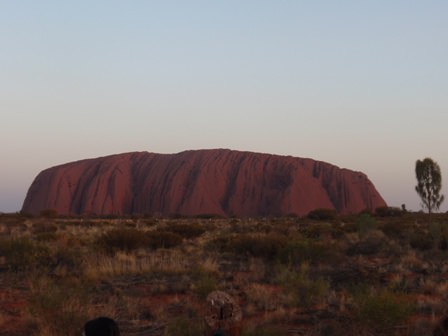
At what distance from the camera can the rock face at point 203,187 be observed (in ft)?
239

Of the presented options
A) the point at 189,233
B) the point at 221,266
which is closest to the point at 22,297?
the point at 221,266

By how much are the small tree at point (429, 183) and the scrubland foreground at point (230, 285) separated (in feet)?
45.9

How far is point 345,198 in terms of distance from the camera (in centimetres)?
7719

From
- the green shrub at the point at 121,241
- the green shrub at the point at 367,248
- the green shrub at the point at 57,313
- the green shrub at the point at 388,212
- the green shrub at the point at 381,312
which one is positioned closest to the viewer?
the green shrub at the point at 381,312

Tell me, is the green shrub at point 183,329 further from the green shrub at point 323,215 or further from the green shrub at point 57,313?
the green shrub at point 323,215

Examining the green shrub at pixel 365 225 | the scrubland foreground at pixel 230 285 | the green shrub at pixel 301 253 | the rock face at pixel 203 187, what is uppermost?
the rock face at pixel 203 187

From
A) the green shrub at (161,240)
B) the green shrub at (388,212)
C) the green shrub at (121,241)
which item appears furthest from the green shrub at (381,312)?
the green shrub at (388,212)

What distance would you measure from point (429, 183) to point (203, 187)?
43.9 meters

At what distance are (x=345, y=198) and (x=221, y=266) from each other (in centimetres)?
6514

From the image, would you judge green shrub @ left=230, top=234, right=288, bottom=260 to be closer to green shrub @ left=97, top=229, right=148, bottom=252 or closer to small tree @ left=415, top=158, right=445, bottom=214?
green shrub @ left=97, top=229, right=148, bottom=252

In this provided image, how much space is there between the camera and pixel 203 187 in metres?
74.2

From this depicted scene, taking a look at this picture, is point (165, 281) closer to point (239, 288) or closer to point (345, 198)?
point (239, 288)

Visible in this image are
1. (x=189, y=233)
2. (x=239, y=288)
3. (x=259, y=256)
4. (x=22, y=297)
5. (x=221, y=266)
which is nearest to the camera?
(x=22, y=297)

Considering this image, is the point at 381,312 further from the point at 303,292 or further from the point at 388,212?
the point at 388,212
